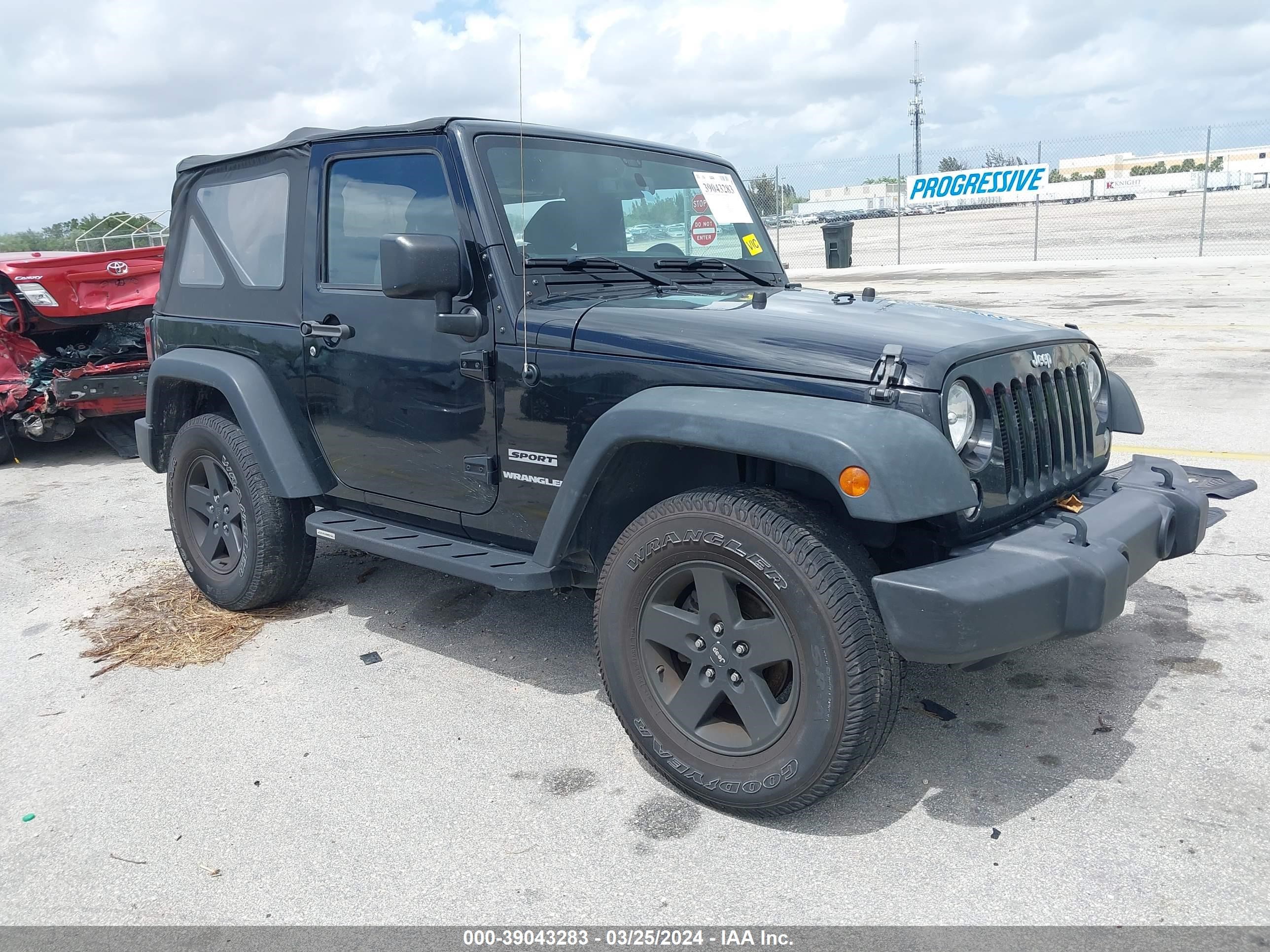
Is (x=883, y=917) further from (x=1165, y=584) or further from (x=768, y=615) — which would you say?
(x=1165, y=584)

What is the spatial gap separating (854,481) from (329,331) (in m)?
2.26

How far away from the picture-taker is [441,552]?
3602 mm

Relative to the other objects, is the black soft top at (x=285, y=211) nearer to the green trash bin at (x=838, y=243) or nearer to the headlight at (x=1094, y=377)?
the headlight at (x=1094, y=377)

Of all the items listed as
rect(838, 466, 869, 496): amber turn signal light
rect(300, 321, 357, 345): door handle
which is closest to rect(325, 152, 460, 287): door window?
rect(300, 321, 357, 345): door handle

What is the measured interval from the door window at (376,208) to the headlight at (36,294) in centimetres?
495

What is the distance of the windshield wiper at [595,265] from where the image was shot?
3479mm

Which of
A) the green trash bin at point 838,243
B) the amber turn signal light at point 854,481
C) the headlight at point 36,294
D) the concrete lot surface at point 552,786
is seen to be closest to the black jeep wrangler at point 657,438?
the amber turn signal light at point 854,481

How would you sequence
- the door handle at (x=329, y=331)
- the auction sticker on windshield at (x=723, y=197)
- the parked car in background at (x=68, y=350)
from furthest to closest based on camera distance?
the parked car in background at (x=68, y=350) → the auction sticker on windshield at (x=723, y=197) → the door handle at (x=329, y=331)

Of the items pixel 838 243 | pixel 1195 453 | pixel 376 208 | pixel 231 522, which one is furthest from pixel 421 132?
pixel 838 243

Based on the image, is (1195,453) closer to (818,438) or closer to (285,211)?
(818,438)

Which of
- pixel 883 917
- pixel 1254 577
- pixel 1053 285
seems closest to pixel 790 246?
pixel 1053 285

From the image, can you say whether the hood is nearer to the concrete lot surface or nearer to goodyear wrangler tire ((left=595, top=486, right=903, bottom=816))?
the concrete lot surface

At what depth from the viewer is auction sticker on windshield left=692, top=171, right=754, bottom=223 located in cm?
429

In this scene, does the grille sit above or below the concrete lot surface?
above
